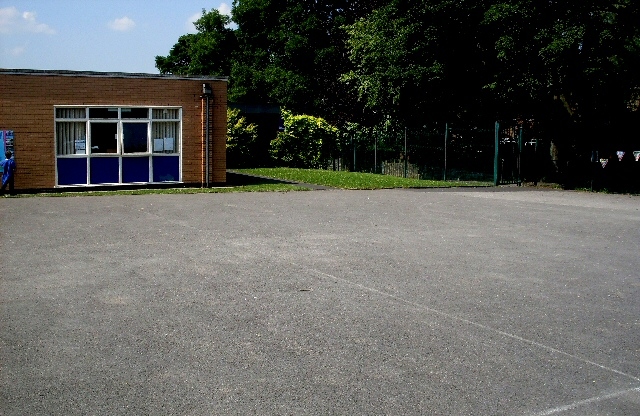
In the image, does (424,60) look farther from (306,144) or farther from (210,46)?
(210,46)

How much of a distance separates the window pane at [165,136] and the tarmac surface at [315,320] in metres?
10.1

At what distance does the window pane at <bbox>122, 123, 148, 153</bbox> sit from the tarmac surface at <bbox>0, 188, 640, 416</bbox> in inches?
380

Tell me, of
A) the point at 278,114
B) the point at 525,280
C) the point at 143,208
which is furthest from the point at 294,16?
the point at 525,280

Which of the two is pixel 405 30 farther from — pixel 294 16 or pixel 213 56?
pixel 213 56

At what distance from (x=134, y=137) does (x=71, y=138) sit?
6.60 feet

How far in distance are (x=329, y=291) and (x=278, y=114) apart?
31.2m

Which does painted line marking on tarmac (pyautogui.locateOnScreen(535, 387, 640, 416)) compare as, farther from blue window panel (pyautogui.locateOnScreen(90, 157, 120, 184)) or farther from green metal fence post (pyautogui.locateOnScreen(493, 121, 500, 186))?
green metal fence post (pyautogui.locateOnScreen(493, 121, 500, 186))

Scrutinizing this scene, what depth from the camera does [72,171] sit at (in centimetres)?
2223

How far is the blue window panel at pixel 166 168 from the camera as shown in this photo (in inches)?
930

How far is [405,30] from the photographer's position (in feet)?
95.8

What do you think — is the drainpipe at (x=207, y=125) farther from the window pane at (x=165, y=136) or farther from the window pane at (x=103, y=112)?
the window pane at (x=103, y=112)

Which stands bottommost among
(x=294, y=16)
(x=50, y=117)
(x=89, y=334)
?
(x=89, y=334)

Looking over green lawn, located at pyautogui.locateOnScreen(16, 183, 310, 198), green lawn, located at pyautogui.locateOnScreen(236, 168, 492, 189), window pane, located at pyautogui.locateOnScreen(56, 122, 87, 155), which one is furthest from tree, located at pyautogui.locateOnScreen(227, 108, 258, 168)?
window pane, located at pyautogui.locateOnScreen(56, 122, 87, 155)

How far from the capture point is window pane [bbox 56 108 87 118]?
21.8m
